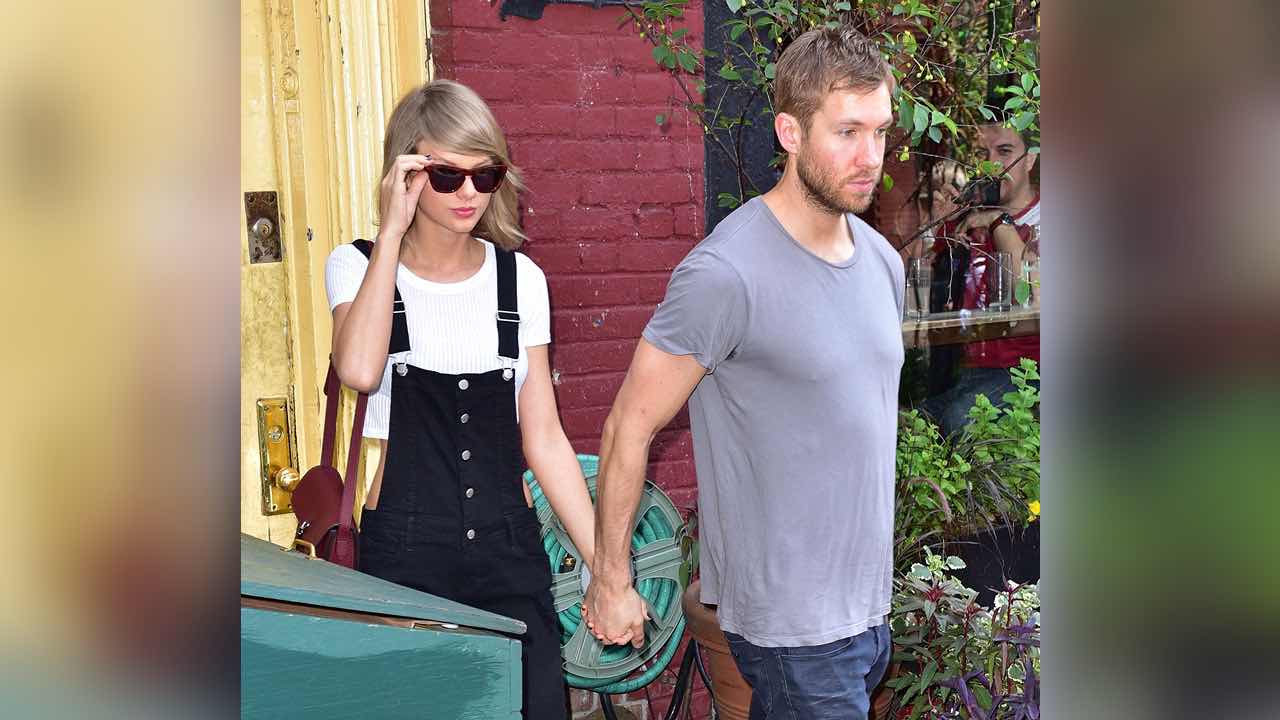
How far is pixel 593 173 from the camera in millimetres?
3594

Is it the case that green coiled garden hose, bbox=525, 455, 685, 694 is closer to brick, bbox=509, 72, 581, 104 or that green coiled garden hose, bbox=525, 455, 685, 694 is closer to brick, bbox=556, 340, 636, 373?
brick, bbox=556, 340, 636, 373

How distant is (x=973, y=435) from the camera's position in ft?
13.5

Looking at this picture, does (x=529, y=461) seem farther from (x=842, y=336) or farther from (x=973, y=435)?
(x=973, y=435)

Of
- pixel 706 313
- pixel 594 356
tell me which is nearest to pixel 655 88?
pixel 594 356

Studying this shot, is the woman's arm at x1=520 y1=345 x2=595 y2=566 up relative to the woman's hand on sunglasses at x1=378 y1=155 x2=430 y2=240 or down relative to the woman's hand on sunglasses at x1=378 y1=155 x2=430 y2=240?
down

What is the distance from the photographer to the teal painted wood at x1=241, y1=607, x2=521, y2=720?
38.1 inches

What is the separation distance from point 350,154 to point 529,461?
120 cm

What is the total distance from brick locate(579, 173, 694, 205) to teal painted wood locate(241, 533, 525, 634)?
2477mm

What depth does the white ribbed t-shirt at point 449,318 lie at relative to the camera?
245cm

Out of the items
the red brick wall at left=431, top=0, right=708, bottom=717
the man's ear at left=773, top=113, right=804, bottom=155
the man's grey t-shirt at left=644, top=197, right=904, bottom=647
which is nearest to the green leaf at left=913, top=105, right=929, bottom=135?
the red brick wall at left=431, top=0, right=708, bottom=717

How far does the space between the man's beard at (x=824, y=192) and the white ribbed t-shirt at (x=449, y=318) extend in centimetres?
60

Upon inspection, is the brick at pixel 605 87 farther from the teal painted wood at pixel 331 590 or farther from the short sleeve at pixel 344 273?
the teal painted wood at pixel 331 590

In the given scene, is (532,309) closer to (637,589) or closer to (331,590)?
(637,589)
